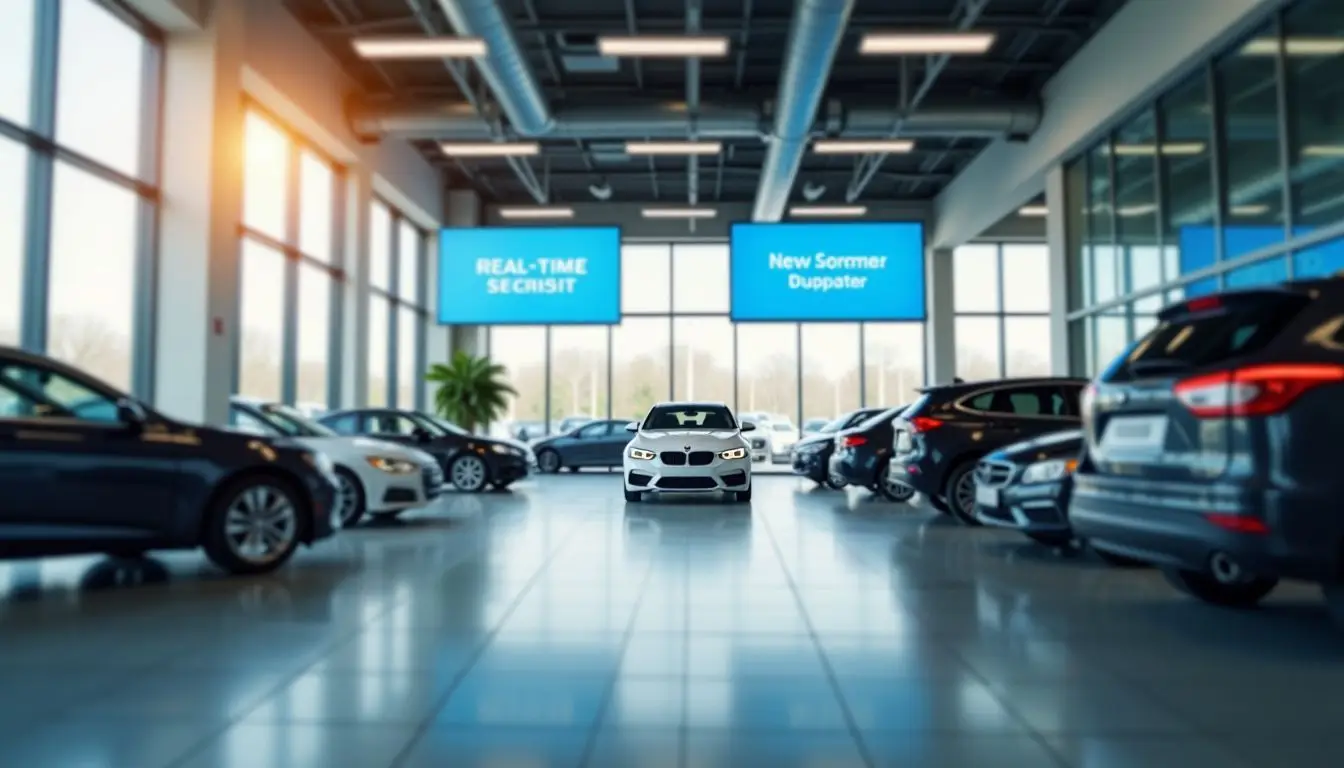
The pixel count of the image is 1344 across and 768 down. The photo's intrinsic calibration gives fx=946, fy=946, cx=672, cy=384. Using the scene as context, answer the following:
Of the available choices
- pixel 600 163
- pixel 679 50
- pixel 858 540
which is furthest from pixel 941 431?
pixel 600 163

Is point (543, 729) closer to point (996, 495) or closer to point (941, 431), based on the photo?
point (996, 495)

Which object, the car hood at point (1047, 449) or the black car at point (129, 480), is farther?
the car hood at point (1047, 449)

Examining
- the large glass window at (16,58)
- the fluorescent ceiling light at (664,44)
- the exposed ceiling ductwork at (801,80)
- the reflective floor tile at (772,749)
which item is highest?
the exposed ceiling ductwork at (801,80)

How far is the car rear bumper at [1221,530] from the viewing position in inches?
145

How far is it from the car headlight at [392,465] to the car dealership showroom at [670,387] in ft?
0.28

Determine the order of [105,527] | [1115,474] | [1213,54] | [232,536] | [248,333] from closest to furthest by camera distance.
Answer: [1115,474] < [105,527] < [232,536] < [1213,54] < [248,333]

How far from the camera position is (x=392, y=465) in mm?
9273

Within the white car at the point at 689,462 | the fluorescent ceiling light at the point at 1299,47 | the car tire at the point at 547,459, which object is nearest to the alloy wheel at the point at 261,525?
the white car at the point at 689,462

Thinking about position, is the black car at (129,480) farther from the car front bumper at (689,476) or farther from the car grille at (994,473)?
the car front bumper at (689,476)

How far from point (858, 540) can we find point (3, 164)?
881 centimetres

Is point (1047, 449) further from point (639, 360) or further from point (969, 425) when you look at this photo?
point (639, 360)

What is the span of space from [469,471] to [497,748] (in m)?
11.4

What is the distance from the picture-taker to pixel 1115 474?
4.57 meters

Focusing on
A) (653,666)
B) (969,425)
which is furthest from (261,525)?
(969,425)
